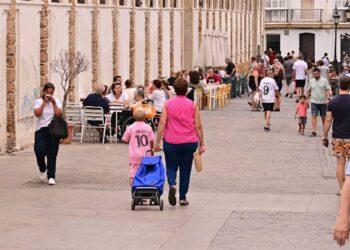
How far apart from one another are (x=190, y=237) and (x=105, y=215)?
6.79 ft

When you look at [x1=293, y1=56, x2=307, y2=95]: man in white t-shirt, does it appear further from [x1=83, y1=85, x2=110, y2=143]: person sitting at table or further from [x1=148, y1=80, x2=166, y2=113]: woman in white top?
[x1=83, y1=85, x2=110, y2=143]: person sitting at table

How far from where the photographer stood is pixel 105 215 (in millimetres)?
14648

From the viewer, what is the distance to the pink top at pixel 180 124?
1538 cm

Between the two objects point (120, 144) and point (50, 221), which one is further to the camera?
point (120, 144)

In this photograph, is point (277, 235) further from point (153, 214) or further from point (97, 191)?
point (97, 191)

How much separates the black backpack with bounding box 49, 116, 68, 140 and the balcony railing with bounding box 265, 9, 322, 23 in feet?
217

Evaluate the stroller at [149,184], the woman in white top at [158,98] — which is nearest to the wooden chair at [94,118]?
the woman in white top at [158,98]

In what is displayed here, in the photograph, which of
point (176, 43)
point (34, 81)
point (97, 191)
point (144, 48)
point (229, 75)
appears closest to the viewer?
point (97, 191)

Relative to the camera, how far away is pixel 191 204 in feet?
52.4

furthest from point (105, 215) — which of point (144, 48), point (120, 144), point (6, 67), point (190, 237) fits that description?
point (144, 48)

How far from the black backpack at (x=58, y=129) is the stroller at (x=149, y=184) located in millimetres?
2607

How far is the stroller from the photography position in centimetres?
1514

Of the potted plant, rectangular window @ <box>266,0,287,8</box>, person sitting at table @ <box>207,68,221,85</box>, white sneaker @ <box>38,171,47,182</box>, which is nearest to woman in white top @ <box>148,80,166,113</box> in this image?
the potted plant

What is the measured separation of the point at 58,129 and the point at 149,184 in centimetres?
298
